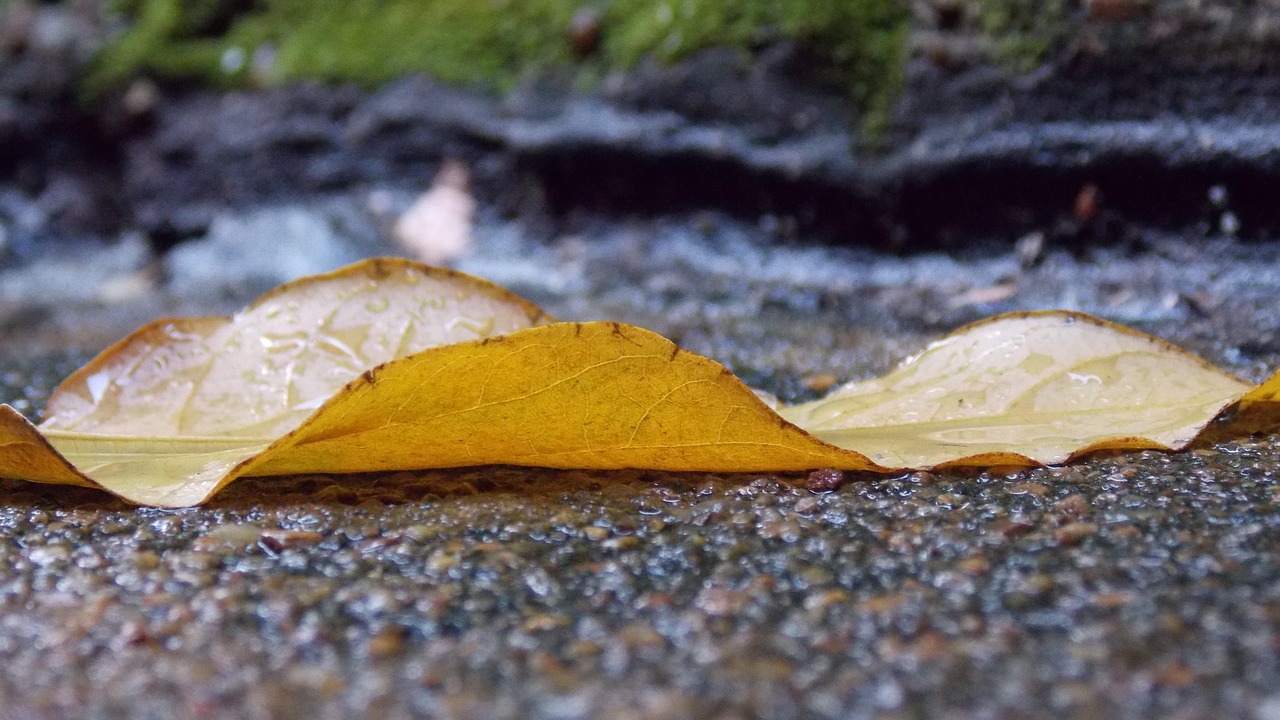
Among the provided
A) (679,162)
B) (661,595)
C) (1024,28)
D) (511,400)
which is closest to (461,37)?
(679,162)

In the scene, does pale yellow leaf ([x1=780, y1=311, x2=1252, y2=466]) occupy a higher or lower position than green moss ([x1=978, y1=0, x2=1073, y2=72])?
lower

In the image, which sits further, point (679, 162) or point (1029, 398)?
point (679, 162)

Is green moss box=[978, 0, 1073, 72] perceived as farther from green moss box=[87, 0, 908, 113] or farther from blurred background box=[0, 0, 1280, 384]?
green moss box=[87, 0, 908, 113]

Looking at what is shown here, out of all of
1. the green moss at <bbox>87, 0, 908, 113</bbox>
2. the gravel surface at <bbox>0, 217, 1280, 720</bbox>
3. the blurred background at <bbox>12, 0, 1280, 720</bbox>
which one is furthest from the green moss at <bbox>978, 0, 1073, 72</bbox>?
the gravel surface at <bbox>0, 217, 1280, 720</bbox>

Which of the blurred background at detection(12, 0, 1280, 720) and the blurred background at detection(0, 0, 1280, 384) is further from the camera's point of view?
the blurred background at detection(0, 0, 1280, 384)

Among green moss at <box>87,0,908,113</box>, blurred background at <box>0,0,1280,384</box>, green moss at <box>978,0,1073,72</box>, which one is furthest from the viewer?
green moss at <box>87,0,908,113</box>

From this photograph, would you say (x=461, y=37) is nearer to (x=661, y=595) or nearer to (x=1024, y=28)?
(x=1024, y=28)
